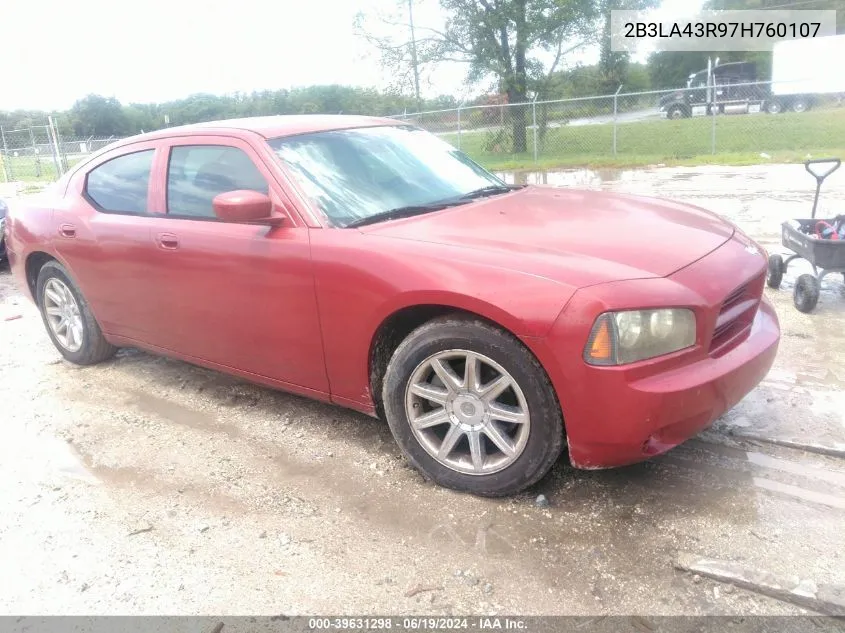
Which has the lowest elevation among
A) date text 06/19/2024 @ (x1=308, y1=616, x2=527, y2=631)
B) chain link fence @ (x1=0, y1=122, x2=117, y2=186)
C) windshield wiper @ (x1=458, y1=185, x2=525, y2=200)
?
date text 06/19/2024 @ (x1=308, y1=616, x2=527, y2=631)

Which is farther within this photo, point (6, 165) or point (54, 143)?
point (6, 165)

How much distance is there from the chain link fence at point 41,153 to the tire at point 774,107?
26.5 meters

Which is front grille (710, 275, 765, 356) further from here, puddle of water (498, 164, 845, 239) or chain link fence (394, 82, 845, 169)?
chain link fence (394, 82, 845, 169)

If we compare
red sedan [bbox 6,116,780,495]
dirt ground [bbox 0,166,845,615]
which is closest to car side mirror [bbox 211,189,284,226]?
red sedan [bbox 6,116,780,495]

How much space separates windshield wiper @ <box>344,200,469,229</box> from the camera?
3.22 meters

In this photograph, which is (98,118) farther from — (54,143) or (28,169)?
(54,143)

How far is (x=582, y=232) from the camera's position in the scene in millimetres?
2979

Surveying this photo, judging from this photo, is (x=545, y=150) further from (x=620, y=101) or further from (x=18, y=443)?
(x=18, y=443)

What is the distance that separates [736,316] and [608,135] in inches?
831

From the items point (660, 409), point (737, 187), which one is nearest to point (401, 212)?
point (660, 409)

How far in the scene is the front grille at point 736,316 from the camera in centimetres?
275

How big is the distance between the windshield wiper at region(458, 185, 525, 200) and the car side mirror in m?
1.09

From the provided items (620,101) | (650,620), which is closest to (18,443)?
(650,620)

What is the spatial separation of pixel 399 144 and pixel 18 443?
2741mm
